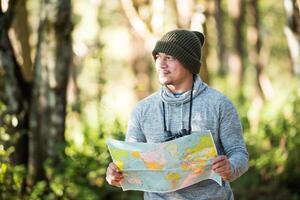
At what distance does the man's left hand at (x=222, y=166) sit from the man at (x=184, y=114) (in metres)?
0.15

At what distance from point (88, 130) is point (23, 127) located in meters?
1.01

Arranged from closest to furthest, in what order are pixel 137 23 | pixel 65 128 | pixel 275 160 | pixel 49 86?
1. pixel 49 86
2. pixel 65 128
3. pixel 275 160
4. pixel 137 23

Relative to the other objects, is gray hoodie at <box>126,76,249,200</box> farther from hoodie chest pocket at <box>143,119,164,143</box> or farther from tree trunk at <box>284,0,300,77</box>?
tree trunk at <box>284,0,300,77</box>

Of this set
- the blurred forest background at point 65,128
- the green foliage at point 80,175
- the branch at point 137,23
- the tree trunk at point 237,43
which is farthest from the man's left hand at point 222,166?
the tree trunk at point 237,43

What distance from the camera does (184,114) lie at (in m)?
4.45

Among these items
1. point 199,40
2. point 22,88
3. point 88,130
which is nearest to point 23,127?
point 22,88

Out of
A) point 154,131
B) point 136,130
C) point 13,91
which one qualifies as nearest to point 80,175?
point 13,91

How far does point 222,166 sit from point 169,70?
A: 29.0 inches

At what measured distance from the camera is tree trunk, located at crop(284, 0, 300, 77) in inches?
417

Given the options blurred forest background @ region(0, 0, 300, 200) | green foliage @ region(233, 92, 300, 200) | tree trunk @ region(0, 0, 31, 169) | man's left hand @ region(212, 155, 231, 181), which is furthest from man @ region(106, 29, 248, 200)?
green foliage @ region(233, 92, 300, 200)

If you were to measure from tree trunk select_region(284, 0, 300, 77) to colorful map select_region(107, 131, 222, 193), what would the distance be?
22.0ft

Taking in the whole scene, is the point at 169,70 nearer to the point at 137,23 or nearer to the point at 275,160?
the point at 275,160

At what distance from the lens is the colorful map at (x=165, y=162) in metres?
4.21

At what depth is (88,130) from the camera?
350 inches
